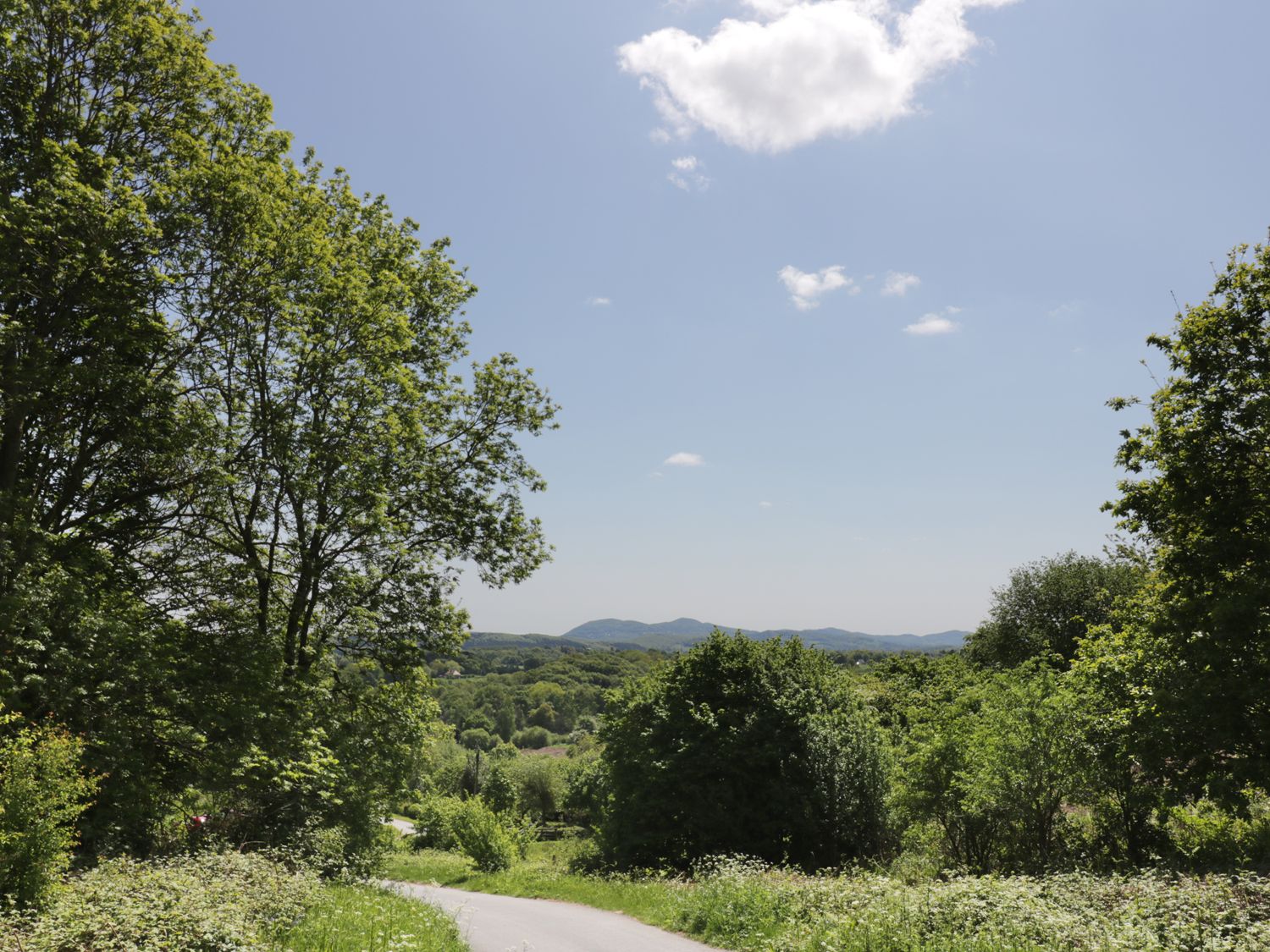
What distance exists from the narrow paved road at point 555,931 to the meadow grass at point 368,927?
0.84m

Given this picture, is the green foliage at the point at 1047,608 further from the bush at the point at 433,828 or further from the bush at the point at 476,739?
the bush at the point at 476,739

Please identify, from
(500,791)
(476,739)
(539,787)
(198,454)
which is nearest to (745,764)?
(198,454)

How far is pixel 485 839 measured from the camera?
31219 millimetres

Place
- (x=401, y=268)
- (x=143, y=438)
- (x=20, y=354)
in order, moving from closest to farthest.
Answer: (x=20, y=354), (x=143, y=438), (x=401, y=268)

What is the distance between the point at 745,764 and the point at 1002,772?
10944 millimetres

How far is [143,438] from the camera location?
14086mm

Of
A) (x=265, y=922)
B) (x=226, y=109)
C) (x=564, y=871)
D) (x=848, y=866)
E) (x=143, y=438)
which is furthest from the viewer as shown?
(x=564, y=871)

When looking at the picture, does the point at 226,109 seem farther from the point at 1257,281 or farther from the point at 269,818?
the point at 1257,281

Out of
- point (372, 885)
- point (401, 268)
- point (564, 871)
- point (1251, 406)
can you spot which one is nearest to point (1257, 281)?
point (1251, 406)

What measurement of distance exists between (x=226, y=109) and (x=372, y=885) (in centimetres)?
1707

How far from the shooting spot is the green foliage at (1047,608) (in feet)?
177

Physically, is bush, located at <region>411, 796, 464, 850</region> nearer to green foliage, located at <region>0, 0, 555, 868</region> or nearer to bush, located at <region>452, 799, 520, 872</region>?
bush, located at <region>452, 799, 520, 872</region>

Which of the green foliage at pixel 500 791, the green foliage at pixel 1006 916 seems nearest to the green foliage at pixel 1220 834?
the green foliage at pixel 1006 916

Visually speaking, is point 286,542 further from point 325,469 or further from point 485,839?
point 485,839
